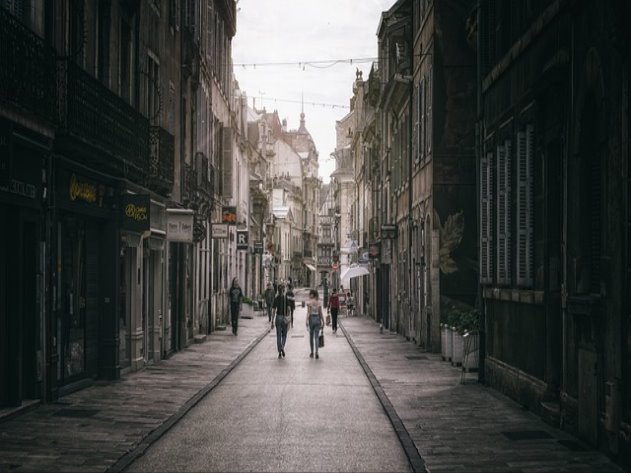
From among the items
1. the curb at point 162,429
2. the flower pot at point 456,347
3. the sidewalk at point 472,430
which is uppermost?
the flower pot at point 456,347

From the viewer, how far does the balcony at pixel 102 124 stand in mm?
16297

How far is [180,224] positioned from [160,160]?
2593 mm

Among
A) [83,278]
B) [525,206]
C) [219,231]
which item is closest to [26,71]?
[83,278]

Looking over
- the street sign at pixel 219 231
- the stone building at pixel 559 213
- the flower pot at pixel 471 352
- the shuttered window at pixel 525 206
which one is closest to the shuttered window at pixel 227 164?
the street sign at pixel 219 231

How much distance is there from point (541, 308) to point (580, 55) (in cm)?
393

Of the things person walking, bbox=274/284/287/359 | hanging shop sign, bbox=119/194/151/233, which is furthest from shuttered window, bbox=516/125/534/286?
person walking, bbox=274/284/287/359

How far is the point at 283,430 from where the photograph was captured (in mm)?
13773

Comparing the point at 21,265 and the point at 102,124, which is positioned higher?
the point at 102,124

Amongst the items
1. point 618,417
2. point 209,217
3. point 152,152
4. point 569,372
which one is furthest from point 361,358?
point 618,417

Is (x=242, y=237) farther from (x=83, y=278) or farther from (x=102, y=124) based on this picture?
(x=102, y=124)

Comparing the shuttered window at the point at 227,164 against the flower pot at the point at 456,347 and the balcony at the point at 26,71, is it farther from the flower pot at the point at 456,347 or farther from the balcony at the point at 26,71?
the balcony at the point at 26,71

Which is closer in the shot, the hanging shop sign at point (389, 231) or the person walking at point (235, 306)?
the person walking at point (235, 306)

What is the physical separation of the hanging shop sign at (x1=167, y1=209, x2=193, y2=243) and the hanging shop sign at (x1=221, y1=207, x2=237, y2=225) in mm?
13063

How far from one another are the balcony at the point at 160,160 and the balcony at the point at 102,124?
0.75 metres
